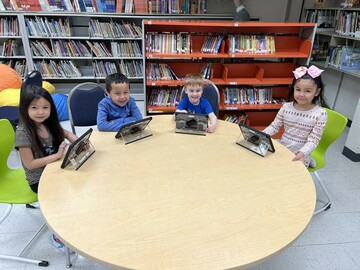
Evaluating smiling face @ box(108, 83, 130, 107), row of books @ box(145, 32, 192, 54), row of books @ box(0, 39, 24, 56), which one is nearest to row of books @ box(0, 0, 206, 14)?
row of books @ box(0, 39, 24, 56)

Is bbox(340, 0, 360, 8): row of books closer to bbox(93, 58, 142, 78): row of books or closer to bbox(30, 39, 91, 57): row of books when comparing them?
bbox(93, 58, 142, 78): row of books

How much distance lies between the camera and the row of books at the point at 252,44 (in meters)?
3.12

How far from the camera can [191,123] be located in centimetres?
183

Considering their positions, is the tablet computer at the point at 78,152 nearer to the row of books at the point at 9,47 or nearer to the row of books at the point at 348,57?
the row of books at the point at 348,57

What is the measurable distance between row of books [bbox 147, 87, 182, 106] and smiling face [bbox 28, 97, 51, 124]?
6.11 ft

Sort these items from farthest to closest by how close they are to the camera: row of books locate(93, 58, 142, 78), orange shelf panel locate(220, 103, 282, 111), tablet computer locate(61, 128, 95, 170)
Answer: row of books locate(93, 58, 142, 78) → orange shelf panel locate(220, 103, 282, 111) → tablet computer locate(61, 128, 95, 170)

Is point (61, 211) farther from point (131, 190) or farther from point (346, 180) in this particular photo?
point (346, 180)

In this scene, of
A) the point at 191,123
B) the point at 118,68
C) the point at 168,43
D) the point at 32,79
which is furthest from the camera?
the point at 118,68

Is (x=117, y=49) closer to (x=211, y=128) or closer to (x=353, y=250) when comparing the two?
(x=211, y=128)

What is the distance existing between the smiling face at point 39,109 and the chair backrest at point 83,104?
0.80 meters

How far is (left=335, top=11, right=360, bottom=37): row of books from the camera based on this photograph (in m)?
3.42

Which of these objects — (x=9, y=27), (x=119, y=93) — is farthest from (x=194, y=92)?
(x=9, y=27)

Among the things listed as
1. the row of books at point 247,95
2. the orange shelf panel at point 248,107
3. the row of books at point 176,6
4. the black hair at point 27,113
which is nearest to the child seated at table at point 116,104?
the black hair at point 27,113

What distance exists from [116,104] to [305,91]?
1347 millimetres
